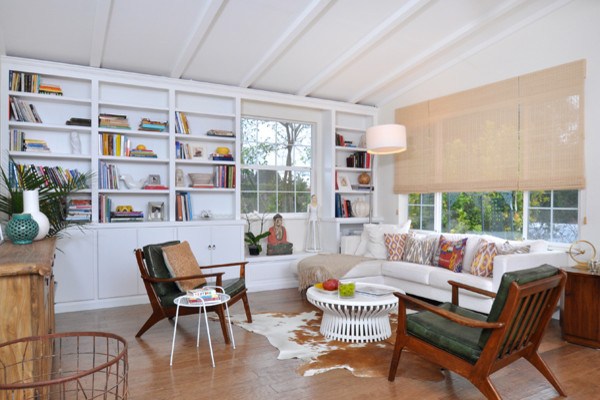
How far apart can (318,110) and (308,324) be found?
3.48m

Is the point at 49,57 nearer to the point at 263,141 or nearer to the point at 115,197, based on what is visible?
the point at 115,197

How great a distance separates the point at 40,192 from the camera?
4039 millimetres

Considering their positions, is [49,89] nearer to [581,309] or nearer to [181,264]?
[181,264]

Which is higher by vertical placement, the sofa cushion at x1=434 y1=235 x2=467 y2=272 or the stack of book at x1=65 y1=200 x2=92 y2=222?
the stack of book at x1=65 y1=200 x2=92 y2=222

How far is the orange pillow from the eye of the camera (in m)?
3.55

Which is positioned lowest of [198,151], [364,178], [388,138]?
[364,178]

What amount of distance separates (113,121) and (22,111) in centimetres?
86

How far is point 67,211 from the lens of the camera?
4.47 m

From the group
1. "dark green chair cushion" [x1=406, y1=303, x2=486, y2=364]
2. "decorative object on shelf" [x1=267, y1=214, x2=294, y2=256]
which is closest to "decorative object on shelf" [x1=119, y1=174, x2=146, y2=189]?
"decorative object on shelf" [x1=267, y1=214, x2=294, y2=256]

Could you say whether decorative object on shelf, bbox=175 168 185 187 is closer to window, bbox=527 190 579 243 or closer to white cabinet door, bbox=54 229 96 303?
white cabinet door, bbox=54 229 96 303

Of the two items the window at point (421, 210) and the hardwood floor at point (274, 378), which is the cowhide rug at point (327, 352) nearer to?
the hardwood floor at point (274, 378)

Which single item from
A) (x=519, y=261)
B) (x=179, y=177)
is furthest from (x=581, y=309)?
→ (x=179, y=177)

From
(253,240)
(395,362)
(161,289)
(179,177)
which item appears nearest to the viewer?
(395,362)

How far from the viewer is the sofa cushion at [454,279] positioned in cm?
386
